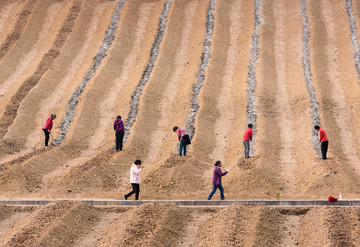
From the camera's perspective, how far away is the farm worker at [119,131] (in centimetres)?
2684

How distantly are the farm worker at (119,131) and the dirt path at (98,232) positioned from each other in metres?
8.06

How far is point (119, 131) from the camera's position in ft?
88.3

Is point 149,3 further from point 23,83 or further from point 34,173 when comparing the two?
point 34,173

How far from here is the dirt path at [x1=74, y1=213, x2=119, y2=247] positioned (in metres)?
16.5

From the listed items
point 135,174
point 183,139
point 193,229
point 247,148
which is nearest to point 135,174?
point 135,174

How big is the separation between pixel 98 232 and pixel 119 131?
9.91 meters

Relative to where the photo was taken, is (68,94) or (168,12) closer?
(68,94)

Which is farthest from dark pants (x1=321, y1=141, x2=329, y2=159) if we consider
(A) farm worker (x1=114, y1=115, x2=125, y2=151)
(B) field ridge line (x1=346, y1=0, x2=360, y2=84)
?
(B) field ridge line (x1=346, y1=0, x2=360, y2=84)

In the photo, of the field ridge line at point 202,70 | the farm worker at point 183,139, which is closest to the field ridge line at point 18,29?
the field ridge line at point 202,70

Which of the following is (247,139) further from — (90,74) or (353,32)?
(353,32)

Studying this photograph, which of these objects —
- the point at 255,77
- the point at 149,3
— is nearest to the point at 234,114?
the point at 255,77

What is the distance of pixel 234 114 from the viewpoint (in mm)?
33062

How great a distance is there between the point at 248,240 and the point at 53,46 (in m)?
31.7

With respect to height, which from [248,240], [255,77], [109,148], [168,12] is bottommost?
[248,240]
